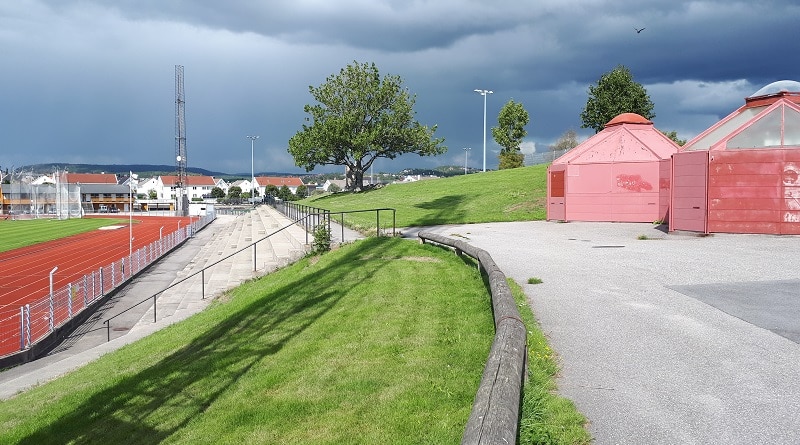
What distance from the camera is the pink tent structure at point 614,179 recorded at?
25.8 meters

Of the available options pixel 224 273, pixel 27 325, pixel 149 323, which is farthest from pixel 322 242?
pixel 27 325

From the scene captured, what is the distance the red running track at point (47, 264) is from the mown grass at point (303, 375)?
8.15 meters

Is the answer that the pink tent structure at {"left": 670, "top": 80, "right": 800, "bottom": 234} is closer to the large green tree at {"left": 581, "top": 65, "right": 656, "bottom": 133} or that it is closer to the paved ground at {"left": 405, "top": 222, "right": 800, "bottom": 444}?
the paved ground at {"left": 405, "top": 222, "right": 800, "bottom": 444}

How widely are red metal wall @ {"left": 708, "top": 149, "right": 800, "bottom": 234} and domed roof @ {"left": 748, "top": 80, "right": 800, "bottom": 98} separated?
132 inches

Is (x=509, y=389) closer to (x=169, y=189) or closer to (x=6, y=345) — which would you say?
(x=6, y=345)

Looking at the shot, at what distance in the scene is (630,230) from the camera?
22.1 m

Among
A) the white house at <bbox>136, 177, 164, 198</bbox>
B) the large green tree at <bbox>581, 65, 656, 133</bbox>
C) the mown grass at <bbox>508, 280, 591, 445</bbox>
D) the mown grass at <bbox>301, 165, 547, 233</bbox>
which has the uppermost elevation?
the large green tree at <bbox>581, 65, 656, 133</bbox>

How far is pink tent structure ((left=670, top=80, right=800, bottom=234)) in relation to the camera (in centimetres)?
1788

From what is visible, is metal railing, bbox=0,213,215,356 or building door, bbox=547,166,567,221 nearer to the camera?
metal railing, bbox=0,213,215,356

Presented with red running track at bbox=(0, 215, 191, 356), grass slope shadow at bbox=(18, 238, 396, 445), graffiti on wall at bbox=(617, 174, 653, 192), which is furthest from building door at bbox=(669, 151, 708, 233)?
red running track at bbox=(0, 215, 191, 356)

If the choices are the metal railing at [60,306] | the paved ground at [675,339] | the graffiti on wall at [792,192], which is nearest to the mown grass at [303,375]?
the paved ground at [675,339]

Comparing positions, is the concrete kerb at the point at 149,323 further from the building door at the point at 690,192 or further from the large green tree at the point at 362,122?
the large green tree at the point at 362,122

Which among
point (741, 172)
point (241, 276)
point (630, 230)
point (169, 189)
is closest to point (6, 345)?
point (241, 276)

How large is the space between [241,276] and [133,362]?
34.9 feet
